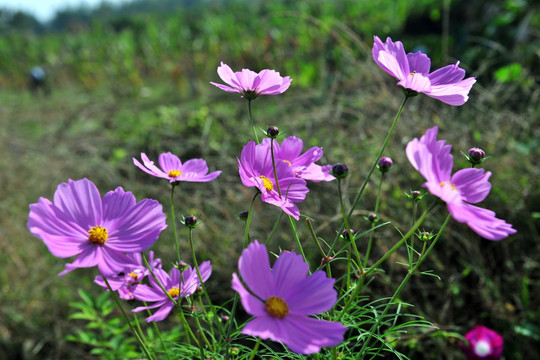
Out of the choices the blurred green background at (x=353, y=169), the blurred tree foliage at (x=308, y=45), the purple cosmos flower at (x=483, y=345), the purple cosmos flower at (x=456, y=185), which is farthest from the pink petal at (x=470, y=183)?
the blurred tree foliage at (x=308, y=45)

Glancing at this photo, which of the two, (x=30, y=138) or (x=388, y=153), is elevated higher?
(x=388, y=153)

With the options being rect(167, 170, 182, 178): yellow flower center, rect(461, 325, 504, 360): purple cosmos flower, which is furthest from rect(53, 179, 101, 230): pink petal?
rect(461, 325, 504, 360): purple cosmos flower

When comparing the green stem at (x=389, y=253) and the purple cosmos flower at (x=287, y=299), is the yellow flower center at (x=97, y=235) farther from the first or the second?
the green stem at (x=389, y=253)

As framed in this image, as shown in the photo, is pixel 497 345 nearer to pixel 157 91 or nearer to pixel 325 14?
pixel 157 91

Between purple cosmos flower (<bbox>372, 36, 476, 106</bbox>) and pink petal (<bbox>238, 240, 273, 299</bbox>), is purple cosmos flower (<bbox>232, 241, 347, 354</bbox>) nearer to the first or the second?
pink petal (<bbox>238, 240, 273, 299</bbox>)

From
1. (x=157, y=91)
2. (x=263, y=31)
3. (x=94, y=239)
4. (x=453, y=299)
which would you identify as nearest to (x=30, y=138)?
(x=157, y=91)

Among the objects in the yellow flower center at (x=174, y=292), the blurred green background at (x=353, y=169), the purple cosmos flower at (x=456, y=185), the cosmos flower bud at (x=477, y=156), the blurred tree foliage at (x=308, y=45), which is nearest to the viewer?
the purple cosmos flower at (x=456, y=185)

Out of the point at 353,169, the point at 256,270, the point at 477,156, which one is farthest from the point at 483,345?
the point at 256,270
